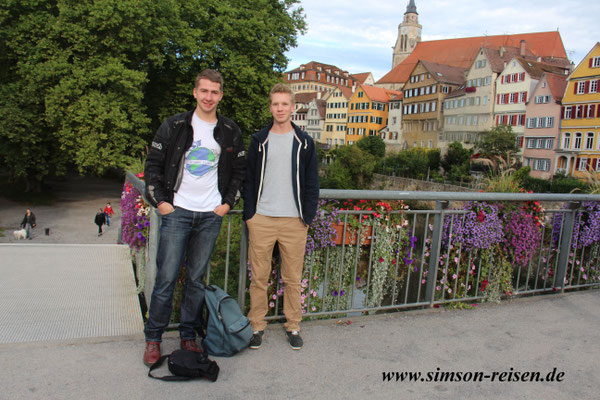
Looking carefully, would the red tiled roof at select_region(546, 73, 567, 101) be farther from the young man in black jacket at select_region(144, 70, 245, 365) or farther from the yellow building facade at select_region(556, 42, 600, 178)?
the young man in black jacket at select_region(144, 70, 245, 365)

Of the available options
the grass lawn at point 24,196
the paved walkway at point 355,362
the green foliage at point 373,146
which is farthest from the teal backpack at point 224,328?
the green foliage at point 373,146

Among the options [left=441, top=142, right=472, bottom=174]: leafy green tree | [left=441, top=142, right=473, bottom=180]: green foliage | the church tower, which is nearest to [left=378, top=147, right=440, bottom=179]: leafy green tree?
[left=441, top=142, right=473, bottom=180]: green foliage

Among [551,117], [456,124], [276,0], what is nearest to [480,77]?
[456,124]

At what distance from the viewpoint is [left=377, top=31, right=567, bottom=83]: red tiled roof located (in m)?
84.9

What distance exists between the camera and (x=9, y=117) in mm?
22594

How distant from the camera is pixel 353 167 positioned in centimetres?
6219

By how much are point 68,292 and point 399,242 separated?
3431 mm

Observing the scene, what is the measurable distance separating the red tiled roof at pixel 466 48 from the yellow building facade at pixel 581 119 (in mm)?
38667

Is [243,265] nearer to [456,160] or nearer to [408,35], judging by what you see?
[456,160]

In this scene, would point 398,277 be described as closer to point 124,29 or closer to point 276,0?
point 124,29

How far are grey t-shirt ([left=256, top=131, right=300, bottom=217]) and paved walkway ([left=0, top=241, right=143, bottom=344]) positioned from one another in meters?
1.46

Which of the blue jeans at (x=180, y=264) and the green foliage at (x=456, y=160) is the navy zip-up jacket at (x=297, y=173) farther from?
the green foliage at (x=456, y=160)

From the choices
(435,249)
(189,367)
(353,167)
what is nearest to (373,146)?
(353,167)

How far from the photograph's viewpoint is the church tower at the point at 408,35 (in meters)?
118
